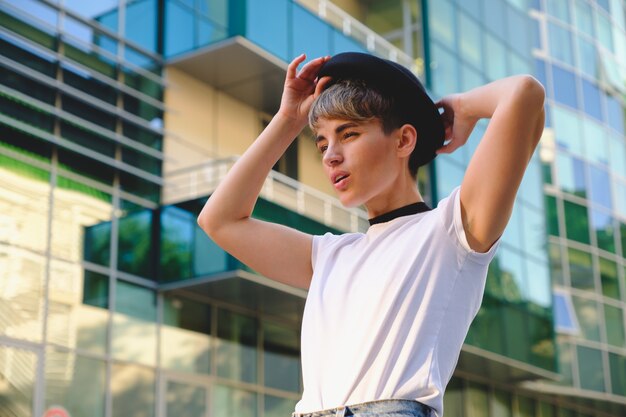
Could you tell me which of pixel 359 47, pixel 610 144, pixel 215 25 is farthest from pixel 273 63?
pixel 610 144

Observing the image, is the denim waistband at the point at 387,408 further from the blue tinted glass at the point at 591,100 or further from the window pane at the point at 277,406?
the blue tinted glass at the point at 591,100

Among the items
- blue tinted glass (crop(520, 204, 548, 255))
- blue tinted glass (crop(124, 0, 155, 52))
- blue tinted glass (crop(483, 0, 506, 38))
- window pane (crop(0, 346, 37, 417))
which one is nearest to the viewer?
window pane (crop(0, 346, 37, 417))

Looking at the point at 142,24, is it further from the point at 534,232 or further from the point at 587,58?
the point at 587,58

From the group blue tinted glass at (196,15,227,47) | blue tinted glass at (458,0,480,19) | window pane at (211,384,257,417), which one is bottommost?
window pane at (211,384,257,417)

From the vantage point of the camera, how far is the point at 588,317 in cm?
2500

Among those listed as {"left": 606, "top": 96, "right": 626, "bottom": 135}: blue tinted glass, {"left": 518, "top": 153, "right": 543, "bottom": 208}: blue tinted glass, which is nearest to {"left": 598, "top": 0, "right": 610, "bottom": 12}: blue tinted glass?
{"left": 606, "top": 96, "right": 626, "bottom": 135}: blue tinted glass

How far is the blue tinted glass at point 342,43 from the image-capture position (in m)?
A: 17.5

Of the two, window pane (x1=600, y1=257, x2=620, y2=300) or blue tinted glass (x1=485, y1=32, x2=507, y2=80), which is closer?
blue tinted glass (x1=485, y1=32, x2=507, y2=80)

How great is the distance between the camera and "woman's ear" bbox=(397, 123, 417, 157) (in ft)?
8.98

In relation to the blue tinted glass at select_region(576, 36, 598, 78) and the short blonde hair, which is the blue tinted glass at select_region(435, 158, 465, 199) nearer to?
the blue tinted glass at select_region(576, 36, 598, 78)

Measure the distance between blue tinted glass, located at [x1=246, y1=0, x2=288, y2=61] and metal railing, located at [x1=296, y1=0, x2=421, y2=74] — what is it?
2.52 meters

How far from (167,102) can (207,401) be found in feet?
14.4

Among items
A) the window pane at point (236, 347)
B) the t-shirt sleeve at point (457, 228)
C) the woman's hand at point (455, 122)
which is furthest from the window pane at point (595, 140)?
the t-shirt sleeve at point (457, 228)

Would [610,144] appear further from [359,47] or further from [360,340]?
[360,340]
